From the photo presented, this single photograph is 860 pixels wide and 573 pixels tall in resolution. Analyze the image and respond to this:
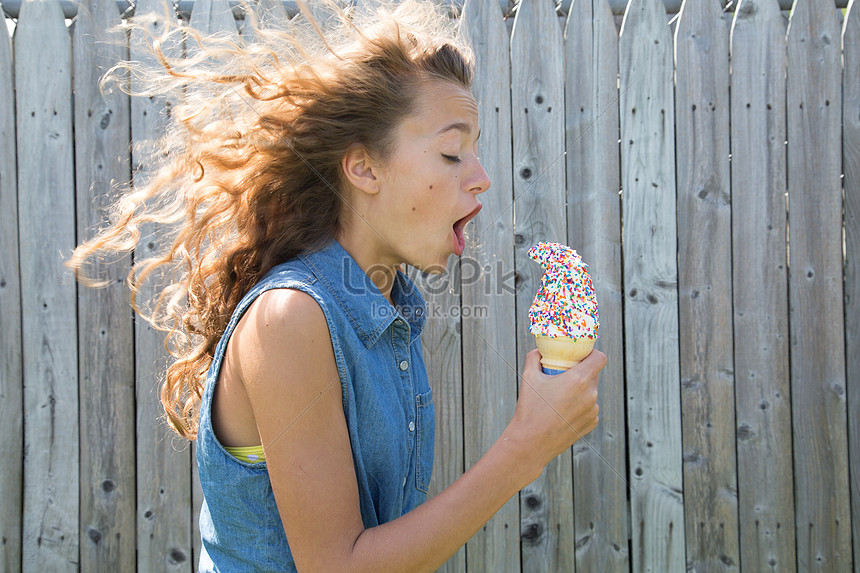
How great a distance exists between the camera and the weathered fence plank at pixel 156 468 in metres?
3.35

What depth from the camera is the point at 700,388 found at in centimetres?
347

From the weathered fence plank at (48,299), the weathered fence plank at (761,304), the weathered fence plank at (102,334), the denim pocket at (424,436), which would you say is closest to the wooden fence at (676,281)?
the weathered fence plank at (761,304)

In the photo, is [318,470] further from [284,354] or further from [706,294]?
[706,294]

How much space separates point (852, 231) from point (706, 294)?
3.13 ft

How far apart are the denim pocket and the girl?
1 centimetres

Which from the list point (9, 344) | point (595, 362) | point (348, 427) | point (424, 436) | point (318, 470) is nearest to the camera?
point (318, 470)

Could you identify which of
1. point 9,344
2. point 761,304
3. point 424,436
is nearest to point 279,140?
point 424,436

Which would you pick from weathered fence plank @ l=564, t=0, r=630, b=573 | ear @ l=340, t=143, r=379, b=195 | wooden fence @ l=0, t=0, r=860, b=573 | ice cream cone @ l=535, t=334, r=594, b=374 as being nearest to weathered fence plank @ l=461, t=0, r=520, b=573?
A: wooden fence @ l=0, t=0, r=860, b=573

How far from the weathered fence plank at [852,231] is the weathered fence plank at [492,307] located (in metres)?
1.99

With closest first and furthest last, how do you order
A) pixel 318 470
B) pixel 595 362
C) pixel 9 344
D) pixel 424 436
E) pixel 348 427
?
pixel 318 470
pixel 348 427
pixel 595 362
pixel 424 436
pixel 9 344

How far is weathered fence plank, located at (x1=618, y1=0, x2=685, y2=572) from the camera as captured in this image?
3.45 metres

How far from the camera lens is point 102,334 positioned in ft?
11.0

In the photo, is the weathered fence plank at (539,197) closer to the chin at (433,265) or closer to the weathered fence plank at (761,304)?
the weathered fence plank at (761,304)

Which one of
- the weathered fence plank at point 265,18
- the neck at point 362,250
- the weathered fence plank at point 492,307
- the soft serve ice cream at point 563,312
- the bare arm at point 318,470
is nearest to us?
the bare arm at point 318,470
